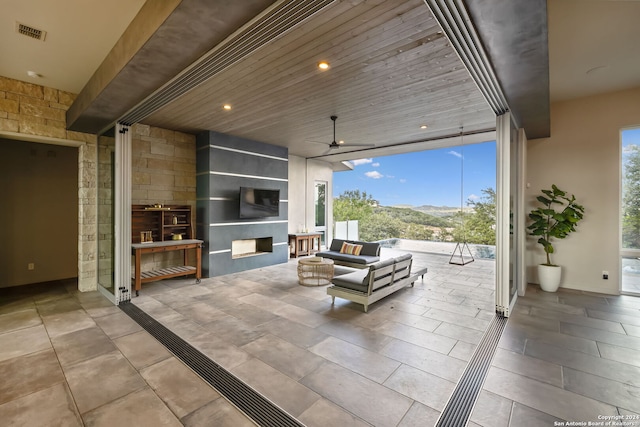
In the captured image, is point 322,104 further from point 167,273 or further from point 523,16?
point 167,273

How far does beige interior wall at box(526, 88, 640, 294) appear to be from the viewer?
16.2 feet

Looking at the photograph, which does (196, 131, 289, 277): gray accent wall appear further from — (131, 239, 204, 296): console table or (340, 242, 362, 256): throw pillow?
(340, 242, 362, 256): throw pillow

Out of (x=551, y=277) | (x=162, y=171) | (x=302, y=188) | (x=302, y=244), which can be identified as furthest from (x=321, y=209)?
(x=551, y=277)

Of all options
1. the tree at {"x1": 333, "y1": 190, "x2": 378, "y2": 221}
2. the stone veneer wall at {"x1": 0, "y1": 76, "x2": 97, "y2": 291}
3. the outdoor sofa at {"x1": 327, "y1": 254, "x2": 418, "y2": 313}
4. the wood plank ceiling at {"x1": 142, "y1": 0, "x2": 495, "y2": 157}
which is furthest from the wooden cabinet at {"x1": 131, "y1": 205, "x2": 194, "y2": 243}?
the tree at {"x1": 333, "y1": 190, "x2": 378, "y2": 221}

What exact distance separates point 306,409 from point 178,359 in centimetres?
152

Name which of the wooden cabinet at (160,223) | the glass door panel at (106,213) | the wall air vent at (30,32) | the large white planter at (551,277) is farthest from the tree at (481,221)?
the wall air vent at (30,32)

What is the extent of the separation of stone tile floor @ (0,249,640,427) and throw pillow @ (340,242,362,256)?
206 cm

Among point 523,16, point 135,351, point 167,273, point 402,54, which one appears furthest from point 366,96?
point 167,273

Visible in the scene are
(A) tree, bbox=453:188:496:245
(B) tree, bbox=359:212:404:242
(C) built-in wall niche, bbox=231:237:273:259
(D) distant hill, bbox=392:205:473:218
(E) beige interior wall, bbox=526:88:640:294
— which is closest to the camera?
(E) beige interior wall, bbox=526:88:640:294

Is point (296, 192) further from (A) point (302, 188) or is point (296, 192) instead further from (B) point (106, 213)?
(B) point (106, 213)

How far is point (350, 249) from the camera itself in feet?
22.8

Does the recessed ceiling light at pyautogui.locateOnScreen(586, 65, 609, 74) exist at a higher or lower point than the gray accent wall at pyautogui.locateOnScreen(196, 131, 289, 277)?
higher

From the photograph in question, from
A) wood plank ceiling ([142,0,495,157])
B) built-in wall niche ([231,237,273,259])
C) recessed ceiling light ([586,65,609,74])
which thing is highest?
recessed ceiling light ([586,65,609,74])

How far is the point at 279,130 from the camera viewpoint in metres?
6.21
